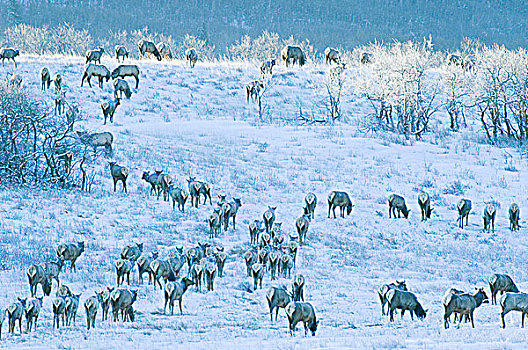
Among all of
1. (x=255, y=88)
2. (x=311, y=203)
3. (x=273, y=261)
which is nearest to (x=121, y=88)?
(x=255, y=88)

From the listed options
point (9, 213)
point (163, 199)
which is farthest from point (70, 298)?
point (163, 199)

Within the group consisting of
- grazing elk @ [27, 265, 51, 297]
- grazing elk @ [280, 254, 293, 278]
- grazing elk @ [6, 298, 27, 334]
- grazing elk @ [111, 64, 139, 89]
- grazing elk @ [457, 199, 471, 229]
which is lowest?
grazing elk @ [6, 298, 27, 334]

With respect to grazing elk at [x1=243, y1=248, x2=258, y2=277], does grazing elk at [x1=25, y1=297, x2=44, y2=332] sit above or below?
below

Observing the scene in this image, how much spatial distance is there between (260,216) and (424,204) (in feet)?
19.7

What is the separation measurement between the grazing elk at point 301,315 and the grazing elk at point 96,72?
2870 centimetres

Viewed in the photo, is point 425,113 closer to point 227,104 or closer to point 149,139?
point 227,104

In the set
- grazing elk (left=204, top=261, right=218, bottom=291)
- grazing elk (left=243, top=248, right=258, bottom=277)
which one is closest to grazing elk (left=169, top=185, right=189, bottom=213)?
grazing elk (left=243, top=248, right=258, bottom=277)

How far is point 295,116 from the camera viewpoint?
136ft

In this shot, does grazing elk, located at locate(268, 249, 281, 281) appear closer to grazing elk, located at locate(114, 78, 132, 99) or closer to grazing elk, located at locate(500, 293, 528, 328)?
grazing elk, located at locate(500, 293, 528, 328)

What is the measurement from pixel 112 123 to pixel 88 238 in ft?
51.5

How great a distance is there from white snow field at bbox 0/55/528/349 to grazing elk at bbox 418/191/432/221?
363 millimetres

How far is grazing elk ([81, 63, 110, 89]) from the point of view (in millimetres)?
38856

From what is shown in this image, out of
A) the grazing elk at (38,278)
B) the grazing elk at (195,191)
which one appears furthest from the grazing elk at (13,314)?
the grazing elk at (195,191)

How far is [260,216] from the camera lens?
2397cm
